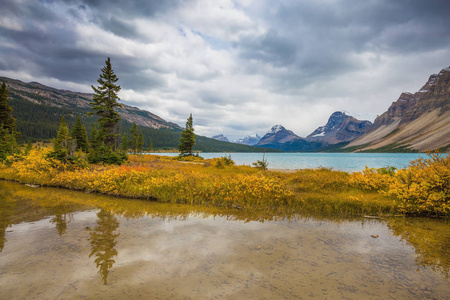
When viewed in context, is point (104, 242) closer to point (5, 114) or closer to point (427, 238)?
point (427, 238)

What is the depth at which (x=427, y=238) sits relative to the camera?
7.99m

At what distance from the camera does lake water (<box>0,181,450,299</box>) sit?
4.80 m

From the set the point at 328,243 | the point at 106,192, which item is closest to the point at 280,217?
the point at 328,243

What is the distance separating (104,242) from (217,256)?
12.9 ft

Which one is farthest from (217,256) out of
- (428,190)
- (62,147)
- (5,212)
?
(62,147)

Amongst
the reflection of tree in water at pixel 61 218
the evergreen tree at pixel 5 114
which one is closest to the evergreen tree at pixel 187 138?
the evergreen tree at pixel 5 114

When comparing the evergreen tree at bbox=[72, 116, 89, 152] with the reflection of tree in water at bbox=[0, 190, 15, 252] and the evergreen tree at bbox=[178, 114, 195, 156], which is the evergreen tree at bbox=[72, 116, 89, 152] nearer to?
the evergreen tree at bbox=[178, 114, 195, 156]

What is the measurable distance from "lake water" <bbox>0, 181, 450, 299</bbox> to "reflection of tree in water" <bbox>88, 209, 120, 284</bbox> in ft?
0.12

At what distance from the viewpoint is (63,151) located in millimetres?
20234

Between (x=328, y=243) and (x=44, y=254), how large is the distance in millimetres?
9016

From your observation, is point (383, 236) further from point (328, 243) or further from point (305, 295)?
point (305, 295)

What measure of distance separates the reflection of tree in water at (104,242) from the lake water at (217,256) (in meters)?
0.04

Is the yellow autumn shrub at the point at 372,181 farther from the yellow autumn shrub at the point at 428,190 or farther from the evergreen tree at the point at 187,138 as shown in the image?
the evergreen tree at the point at 187,138

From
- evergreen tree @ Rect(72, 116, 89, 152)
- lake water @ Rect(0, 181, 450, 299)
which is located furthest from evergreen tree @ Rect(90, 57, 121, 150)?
evergreen tree @ Rect(72, 116, 89, 152)
